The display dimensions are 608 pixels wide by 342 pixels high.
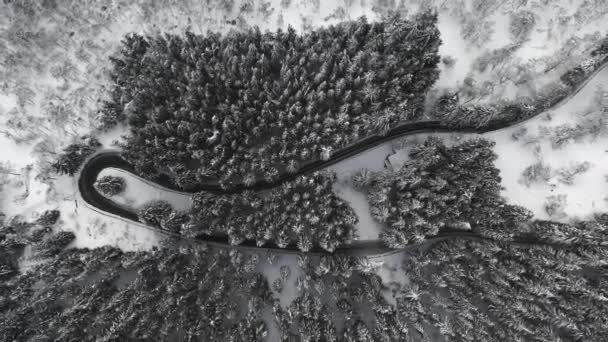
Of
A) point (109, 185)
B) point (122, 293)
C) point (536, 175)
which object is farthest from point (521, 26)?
point (122, 293)

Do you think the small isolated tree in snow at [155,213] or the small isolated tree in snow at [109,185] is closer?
the small isolated tree in snow at [155,213]

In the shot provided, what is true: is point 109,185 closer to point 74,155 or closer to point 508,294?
point 74,155

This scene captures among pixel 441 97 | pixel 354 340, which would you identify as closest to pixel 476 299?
pixel 354 340

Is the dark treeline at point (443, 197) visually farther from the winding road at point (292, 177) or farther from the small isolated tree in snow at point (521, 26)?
the small isolated tree in snow at point (521, 26)

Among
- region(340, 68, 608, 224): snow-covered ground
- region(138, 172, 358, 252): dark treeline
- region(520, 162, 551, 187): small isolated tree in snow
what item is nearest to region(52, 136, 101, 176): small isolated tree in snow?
region(138, 172, 358, 252): dark treeline

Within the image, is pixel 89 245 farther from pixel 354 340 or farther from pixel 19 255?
pixel 354 340

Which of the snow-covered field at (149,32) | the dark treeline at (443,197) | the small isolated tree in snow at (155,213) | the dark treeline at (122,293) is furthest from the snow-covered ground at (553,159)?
the small isolated tree in snow at (155,213)
